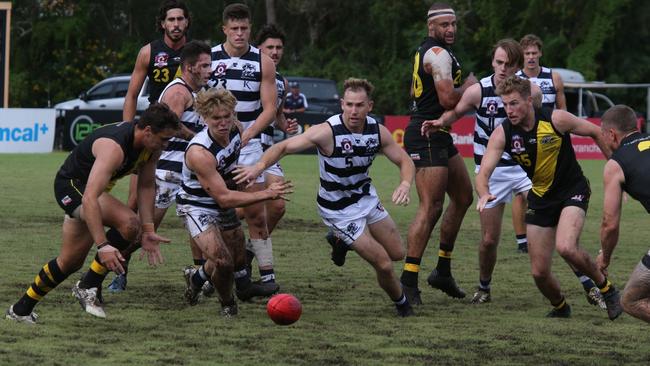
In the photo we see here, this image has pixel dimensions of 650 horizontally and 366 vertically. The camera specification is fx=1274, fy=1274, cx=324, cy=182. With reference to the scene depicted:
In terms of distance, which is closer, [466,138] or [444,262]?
[444,262]

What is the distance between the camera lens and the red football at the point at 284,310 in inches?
332

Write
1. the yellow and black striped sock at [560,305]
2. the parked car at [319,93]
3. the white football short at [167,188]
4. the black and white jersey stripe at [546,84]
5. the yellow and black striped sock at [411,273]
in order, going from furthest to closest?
the parked car at [319,93]
the black and white jersey stripe at [546,84]
the white football short at [167,188]
the yellow and black striped sock at [411,273]
the yellow and black striped sock at [560,305]

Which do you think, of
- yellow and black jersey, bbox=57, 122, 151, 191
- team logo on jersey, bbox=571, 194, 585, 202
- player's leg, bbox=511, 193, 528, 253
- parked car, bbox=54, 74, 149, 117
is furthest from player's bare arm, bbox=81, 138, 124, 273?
parked car, bbox=54, 74, 149, 117

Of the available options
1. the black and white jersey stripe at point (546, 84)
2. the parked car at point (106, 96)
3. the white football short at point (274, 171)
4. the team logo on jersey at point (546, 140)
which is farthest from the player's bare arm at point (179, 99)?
the parked car at point (106, 96)

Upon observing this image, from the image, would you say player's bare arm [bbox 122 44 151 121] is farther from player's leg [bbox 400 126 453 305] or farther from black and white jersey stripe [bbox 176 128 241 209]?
player's leg [bbox 400 126 453 305]

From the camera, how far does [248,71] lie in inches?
412

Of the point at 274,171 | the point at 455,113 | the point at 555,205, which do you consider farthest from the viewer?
the point at 274,171

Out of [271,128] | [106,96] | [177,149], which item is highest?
[271,128]

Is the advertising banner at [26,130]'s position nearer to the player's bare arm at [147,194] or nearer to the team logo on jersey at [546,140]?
the player's bare arm at [147,194]

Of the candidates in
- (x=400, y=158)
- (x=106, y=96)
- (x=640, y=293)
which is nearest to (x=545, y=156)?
(x=400, y=158)

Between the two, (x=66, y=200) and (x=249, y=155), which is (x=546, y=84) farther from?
(x=66, y=200)

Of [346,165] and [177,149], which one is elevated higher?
[346,165]

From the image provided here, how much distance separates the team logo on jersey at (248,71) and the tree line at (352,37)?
33.1m

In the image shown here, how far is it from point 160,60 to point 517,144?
3.33 metres
